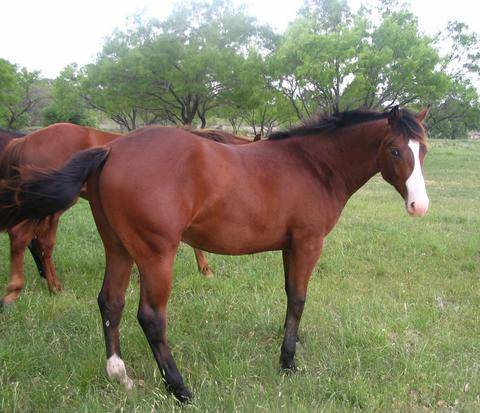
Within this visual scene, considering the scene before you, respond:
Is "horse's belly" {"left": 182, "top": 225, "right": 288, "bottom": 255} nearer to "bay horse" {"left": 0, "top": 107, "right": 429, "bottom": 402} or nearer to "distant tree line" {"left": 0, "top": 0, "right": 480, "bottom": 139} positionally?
"bay horse" {"left": 0, "top": 107, "right": 429, "bottom": 402}

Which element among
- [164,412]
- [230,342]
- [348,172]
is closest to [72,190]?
[164,412]

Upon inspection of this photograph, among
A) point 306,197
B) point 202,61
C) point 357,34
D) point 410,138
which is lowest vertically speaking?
point 306,197

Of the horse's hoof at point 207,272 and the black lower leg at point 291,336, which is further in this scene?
the horse's hoof at point 207,272

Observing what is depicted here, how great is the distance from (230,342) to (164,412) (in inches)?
38.7

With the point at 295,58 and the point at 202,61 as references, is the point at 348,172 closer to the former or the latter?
the point at 295,58

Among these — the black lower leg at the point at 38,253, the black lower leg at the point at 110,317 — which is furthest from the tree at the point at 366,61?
the black lower leg at the point at 110,317

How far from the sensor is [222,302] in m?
4.21

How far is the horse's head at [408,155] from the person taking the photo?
9.27ft

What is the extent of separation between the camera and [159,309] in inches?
104

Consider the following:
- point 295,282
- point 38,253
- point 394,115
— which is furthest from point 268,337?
point 38,253

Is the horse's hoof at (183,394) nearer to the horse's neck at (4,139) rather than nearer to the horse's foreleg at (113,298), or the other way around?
the horse's foreleg at (113,298)

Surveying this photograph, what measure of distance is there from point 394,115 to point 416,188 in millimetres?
519

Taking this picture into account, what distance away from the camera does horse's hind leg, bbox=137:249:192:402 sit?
101 inches

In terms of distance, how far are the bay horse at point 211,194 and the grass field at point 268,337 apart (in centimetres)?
24
